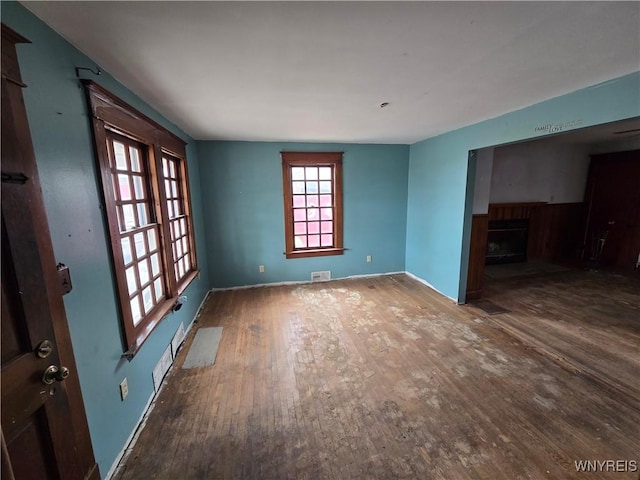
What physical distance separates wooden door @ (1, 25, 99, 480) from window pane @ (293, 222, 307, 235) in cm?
341

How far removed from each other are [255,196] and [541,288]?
4675 mm

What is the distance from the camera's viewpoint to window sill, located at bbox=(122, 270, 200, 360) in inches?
69.7

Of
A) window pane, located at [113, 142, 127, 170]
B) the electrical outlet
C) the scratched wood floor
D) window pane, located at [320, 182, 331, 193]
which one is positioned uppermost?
window pane, located at [113, 142, 127, 170]

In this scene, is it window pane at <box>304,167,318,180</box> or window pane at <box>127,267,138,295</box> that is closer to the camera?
window pane at <box>127,267,138,295</box>

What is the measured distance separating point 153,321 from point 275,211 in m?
2.48

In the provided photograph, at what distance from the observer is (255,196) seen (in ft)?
13.7

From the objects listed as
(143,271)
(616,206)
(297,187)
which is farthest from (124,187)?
(616,206)

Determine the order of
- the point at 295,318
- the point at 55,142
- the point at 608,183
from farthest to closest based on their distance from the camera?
the point at 608,183 < the point at 295,318 < the point at 55,142

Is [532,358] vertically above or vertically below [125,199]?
below

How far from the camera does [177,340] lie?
2.68 meters

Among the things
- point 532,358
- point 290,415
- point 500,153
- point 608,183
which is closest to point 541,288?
point 532,358

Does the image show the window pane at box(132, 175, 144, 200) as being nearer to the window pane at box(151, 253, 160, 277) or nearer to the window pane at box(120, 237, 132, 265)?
the window pane at box(120, 237, 132, 265)

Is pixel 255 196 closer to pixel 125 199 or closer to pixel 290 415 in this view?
pixel 125 199

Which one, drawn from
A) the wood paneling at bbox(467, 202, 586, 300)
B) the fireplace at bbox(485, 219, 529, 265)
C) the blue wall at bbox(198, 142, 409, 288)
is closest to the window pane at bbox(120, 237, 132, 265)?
the blue wall at bbox(198, 142, 409, 288)
